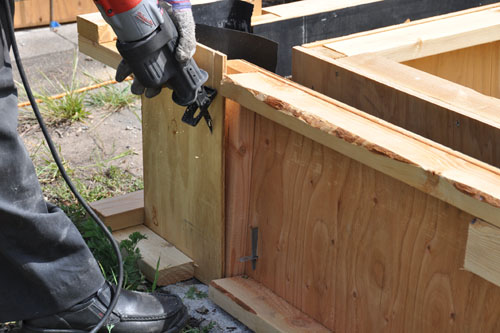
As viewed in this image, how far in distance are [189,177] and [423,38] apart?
905 millimetres

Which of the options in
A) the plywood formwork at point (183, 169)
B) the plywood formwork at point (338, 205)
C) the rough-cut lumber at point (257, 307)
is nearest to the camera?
the plywood formwork at point (338, 205)

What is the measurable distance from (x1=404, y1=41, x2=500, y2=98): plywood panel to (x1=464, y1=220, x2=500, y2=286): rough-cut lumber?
3.57 feet

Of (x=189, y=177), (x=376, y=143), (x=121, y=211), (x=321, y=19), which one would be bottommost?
(x=121, y=211)

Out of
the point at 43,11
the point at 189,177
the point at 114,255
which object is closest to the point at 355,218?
the point at 189,177

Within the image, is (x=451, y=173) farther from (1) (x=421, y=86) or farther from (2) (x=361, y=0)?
(2) (x=361, y=0)

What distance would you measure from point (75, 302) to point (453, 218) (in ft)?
3.49

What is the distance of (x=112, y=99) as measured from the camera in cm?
399

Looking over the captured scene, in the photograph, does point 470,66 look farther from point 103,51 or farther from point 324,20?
point 103,51

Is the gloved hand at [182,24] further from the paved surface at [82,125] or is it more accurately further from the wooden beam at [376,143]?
the paved surface at [82,125]

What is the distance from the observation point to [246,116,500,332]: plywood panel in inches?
68.9

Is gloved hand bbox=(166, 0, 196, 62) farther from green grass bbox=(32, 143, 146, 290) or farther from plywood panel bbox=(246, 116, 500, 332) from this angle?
green grass bbox=(32, 143, 146, 290)

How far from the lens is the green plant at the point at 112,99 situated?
3.99 m

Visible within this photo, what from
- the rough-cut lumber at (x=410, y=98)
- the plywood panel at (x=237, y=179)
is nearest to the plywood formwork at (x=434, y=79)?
the rough-cut lumber at (x=410, y=98)

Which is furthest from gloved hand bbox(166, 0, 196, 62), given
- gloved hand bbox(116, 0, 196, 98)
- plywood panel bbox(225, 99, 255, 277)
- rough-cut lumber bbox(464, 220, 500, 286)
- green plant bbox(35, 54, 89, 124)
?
green plant bbox(35, 54, 89, 124)
